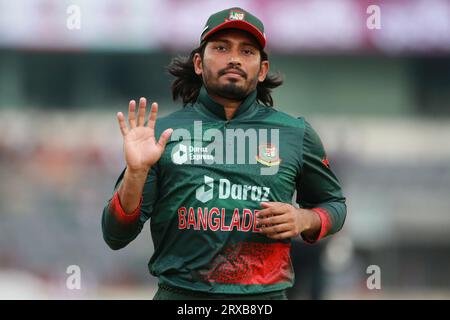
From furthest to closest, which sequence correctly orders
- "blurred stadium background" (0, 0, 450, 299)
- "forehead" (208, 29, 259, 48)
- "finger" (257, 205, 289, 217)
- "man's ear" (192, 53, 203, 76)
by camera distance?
"blurred stadium background" (0, 0, 450, 299)
"man's ear" (192, 53, 203, 76)
"forehead" (208, 29, 259, 48)
"finger" (257, 205, 289, 217)

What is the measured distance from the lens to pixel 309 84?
16094 mm

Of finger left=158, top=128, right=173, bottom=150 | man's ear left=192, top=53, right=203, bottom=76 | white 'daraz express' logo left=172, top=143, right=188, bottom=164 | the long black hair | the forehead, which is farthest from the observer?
the long black hair

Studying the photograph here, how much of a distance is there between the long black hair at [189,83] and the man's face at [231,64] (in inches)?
11.3

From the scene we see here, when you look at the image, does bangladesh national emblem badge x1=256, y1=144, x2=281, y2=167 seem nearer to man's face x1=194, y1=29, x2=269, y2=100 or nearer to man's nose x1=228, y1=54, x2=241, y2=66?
man's face x1=194, y1=29, x2=269, y2=100

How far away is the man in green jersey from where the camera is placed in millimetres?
3967

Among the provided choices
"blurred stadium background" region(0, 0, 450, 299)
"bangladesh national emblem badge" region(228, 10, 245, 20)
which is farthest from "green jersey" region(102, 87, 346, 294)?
"blurred stadium background" region(0, 0, 450, 299)

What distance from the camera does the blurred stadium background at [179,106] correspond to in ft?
40.0

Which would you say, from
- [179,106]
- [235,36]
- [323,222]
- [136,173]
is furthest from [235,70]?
[179,106]

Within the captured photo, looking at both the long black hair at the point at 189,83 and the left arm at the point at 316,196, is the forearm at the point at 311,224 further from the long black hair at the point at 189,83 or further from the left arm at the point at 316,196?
the long black hair at the point at 189,83

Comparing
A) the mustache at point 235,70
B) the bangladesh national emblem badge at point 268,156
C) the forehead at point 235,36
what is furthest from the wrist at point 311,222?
the forehead at point 235,36

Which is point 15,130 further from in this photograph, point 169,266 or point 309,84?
point 169,266

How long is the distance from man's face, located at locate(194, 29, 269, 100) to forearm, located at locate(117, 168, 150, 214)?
563 mm

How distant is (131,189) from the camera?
3889 mm
